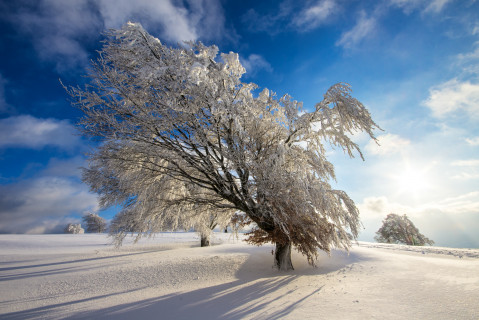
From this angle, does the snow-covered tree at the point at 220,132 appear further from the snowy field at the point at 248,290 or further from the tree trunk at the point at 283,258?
the snowy field at the point at 248,290

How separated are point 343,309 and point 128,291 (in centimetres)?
529

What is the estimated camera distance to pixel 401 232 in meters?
27.6

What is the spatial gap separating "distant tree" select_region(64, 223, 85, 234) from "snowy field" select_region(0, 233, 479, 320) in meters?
33.0

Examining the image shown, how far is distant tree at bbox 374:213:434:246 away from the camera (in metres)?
26.9

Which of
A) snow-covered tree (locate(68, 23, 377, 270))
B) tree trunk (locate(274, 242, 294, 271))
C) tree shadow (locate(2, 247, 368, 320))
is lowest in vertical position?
tree shadow (locate(2, 247, 368, 320))

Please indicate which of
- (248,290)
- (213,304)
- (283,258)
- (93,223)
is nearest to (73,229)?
(93,223)

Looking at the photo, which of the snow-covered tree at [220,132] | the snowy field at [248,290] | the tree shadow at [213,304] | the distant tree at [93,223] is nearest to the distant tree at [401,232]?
the snowy field at [248,290]

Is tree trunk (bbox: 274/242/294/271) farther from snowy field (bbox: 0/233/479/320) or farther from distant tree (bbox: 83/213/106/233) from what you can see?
distant tree (bbox: 83/213/106/233)

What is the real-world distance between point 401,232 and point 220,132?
31.5m

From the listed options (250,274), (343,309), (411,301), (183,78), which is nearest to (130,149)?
(183,78)

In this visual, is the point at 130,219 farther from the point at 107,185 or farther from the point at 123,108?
the point at 123,108

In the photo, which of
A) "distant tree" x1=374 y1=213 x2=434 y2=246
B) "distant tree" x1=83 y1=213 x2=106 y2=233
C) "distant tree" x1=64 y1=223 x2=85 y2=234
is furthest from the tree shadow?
"distant tree" x1=83 y1=213 x2=106 y2=233

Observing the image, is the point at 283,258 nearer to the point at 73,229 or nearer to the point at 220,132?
the point at 220,132

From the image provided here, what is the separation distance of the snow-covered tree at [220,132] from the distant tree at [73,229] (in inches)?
1502
